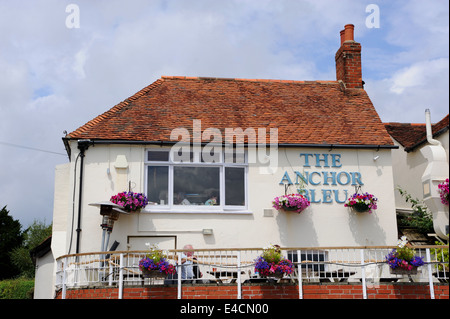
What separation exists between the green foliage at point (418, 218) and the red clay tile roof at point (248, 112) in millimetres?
2701

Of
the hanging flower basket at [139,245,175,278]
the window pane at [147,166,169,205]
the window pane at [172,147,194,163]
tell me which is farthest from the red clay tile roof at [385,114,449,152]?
the hanging flower basket at [139,245,175,278]

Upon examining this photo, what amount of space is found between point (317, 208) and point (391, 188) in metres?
2.32

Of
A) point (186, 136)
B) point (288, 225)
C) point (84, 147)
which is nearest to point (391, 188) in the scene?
point (288, 225)

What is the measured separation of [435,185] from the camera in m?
10.2

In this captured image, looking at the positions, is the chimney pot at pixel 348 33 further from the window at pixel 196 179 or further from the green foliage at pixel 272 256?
the green foliage at pixel 272 256

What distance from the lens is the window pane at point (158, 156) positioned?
16.8 metres

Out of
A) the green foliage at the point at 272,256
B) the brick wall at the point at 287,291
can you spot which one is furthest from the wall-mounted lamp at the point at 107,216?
the green foliage at the point at 272,256

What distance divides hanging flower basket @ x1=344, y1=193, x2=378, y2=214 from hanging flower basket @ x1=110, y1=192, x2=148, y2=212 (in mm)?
5729

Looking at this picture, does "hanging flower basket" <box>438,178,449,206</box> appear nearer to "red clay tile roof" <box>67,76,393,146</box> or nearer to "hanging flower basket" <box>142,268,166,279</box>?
"hanging flower basket" <box>142,268,166,279</box>

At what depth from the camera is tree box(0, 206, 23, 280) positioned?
3778 centimetres

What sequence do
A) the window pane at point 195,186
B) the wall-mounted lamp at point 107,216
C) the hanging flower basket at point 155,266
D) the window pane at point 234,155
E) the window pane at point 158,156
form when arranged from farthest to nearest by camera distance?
the window pane at point 234,155
the window pane at point 158,156
the window pane at point 195,186
the wall-mounted lamp at point 107,216
the hanging flower basket at point 155,266

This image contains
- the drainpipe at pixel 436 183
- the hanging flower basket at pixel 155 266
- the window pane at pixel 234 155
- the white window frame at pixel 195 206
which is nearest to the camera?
the drainpipe at pixel 436 183

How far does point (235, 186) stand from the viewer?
16969 mm
